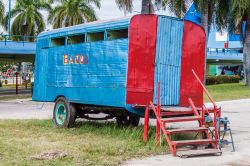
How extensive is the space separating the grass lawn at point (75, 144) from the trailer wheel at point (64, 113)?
0.80 feet

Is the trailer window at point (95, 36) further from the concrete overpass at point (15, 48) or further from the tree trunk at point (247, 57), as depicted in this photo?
the tree trunk at point (247, 57)

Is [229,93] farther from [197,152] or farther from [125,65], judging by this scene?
[197,152]

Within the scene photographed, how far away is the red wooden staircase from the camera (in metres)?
9.98

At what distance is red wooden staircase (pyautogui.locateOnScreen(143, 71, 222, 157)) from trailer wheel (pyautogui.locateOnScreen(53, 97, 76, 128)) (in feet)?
9.29

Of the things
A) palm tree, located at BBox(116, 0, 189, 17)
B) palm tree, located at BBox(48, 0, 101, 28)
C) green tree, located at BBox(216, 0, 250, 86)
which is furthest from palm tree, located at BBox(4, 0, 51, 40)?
palm tree, located at BBox(116, 0, 189, 17)

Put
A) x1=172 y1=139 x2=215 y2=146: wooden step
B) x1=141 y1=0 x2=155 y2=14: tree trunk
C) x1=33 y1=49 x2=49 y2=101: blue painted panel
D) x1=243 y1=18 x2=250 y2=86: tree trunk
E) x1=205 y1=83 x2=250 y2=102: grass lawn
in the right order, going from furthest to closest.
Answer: x1=243 y1=18 x2=250 y2=86: tree trunk → x1=141 y1=0 x2=155 y2=14: tree trunk → x1=205 y1=83 x2=250 y2=102: grass lawn → x1=33 y1=49 x2=49 y2=101: blue painted panel → x1=172 y1=139 x2=215 y2=146: wooden step

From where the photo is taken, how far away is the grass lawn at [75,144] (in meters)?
8.95

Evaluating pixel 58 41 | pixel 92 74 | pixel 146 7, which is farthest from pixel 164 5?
pixel 92 74

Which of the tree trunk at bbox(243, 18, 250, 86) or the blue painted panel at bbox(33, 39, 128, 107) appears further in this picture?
the tree trunk at bbox(243, 18, 250, 86)

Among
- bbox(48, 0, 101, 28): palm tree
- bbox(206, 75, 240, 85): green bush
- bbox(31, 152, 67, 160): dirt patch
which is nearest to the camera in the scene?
bbox(31, 152, 67, 160): dirt patch

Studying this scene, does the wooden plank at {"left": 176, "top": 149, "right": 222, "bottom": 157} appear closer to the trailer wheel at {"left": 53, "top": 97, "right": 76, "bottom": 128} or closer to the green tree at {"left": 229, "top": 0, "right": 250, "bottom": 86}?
the trailer wheel at {"left": 53, "top": 97, "right": 76, "bottom": 128}

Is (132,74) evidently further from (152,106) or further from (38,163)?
(38,163)

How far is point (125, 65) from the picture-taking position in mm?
11641

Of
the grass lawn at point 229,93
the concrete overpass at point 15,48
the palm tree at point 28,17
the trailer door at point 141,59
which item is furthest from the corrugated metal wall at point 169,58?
the palm tree at point 28,17
